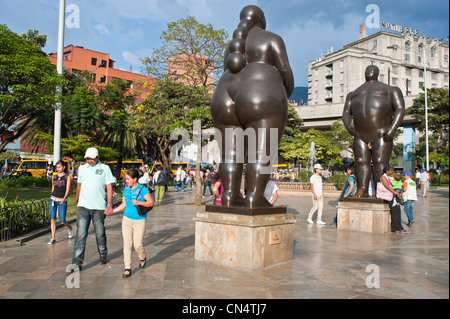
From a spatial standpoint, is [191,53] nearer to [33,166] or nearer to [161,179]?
[161,179]

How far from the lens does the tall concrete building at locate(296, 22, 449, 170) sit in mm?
56125

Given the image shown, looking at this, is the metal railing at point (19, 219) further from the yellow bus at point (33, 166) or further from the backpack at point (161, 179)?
the yellow bus at point (33, 166)

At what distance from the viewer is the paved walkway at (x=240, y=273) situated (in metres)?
3.81

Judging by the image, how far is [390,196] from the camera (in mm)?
7867

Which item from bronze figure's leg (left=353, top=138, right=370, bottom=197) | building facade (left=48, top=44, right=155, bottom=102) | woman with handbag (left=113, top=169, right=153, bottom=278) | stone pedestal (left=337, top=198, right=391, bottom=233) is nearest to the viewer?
woman with handbag (left=113, top=169, right=153, bottom=278)

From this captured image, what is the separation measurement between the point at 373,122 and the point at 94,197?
5.66 metres

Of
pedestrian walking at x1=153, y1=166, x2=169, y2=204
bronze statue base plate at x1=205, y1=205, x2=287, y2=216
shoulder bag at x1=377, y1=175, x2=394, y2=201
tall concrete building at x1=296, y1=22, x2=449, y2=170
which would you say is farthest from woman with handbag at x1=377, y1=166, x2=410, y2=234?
tall concrete building at x1=296, y1=22, x2=449, y2=170

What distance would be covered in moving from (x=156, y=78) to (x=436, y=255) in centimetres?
1106

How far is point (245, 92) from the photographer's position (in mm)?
4793

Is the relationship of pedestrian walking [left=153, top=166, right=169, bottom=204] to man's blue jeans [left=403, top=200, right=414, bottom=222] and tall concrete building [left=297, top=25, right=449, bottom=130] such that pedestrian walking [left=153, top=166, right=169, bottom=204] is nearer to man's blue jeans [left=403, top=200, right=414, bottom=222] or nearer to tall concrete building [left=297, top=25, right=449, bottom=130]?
man's blue jeans [left=403, top=200, right=414, bottom=222]

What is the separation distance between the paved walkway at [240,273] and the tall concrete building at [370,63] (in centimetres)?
4983

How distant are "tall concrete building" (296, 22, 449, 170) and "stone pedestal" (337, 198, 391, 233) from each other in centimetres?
4746

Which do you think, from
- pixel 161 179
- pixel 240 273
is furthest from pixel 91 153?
pixel 161 179
